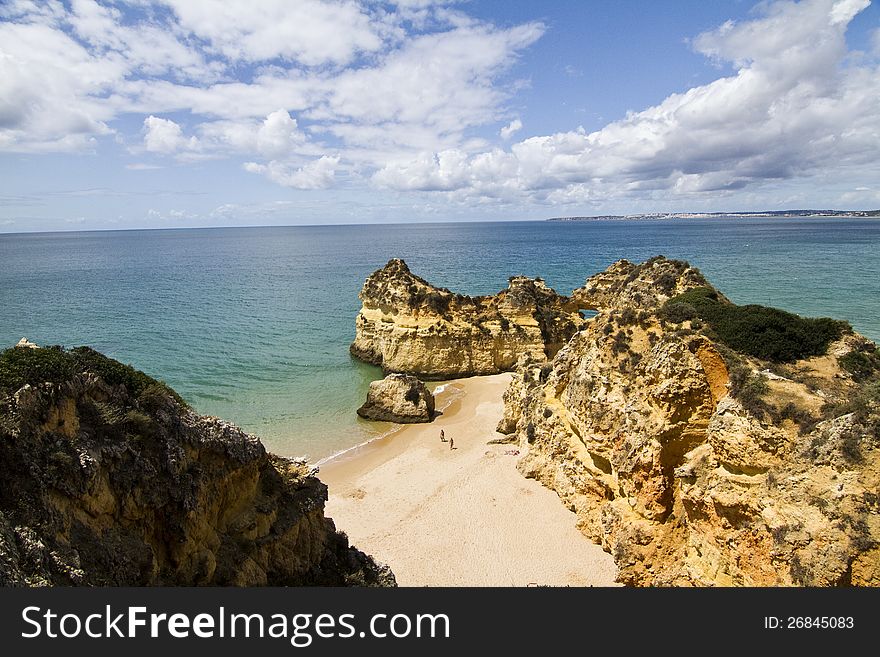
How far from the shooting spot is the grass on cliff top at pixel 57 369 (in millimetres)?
6312

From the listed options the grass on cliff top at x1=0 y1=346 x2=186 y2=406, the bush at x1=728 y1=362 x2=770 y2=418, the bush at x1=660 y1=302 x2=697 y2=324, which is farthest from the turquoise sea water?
the bush at x1=728 y1=362 x2=770 y2=418

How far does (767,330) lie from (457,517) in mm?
12062

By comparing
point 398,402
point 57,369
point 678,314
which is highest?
point 57,369

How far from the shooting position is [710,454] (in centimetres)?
1204

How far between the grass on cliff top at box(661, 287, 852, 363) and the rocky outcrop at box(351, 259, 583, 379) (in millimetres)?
19534

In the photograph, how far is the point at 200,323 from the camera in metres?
52.4

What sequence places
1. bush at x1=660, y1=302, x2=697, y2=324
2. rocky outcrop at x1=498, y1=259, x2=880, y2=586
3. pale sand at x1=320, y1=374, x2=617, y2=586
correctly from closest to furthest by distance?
rocky outcrop at x1=498, y1=259, x2=880, y2=586 < pale sand at x1=320, y1=374, x2=617, y2=586 < bush at x1=660, y1=302, x2=697, y2=324

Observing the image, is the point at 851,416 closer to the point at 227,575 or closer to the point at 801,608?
the point at 801,608

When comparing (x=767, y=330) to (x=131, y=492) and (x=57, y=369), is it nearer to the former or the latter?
(x=131, y=492)

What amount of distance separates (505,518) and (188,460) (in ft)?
41.5

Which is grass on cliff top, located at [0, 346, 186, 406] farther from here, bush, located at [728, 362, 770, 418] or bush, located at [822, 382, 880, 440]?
bush, located at [822, 382, 880, 440]

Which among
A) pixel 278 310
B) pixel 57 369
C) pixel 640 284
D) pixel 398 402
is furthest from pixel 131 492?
pixel 278 310

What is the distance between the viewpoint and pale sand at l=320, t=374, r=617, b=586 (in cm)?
1514

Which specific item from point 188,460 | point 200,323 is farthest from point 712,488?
point 200,323
